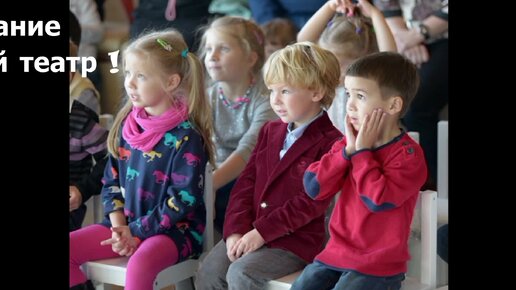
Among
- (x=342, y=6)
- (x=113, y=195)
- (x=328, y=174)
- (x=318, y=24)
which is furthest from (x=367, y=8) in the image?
(x=113, y=195)

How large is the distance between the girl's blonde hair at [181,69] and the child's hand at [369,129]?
536mm

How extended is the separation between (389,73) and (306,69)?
0.85 ft

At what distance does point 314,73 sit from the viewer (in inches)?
88.4

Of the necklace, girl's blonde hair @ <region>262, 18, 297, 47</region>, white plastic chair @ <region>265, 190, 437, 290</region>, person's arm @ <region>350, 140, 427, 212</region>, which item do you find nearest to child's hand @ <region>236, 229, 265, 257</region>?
white plastic chair @ <region>265, 190, 437, 290</region>

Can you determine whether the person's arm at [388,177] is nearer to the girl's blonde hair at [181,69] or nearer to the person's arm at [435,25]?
the girl's blonde hair at [181,69]

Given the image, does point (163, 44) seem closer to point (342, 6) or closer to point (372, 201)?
point (342, 6)

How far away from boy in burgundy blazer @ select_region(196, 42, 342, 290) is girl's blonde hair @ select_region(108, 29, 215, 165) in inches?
8.5

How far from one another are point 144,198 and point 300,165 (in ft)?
1.42

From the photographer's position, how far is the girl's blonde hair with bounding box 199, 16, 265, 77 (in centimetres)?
286

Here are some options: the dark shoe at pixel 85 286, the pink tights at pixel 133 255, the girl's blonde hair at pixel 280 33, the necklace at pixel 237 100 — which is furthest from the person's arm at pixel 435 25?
the dark shoe at pixel 85 286

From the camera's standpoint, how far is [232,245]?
89.2 inches

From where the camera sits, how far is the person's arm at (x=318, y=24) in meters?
2.76
